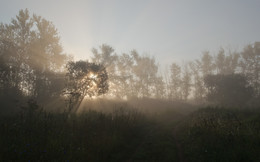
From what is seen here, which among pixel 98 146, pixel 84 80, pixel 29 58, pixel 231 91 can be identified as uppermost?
pixel 29 58

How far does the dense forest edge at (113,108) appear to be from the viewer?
5.32 m

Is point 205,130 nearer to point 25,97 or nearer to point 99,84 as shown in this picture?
point 99,84

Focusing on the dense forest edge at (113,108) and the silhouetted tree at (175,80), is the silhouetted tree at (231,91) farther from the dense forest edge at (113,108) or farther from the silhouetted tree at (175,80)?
the silhouetted tree at (175,80)

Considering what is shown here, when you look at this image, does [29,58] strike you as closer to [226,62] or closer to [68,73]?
[68,73]

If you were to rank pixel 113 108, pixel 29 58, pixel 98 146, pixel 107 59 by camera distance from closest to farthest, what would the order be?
pixel 98 146
pixel 113 108
pixel 29 58
pixel 107 59

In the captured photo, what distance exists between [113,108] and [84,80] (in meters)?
8.38

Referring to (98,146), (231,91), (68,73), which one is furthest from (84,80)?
(231,91)

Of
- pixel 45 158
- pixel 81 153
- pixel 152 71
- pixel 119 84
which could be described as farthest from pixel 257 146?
pixel 152 71

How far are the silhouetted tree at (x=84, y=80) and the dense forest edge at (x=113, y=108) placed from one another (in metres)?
0.13

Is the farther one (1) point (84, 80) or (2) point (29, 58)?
(2) point (29, 58)

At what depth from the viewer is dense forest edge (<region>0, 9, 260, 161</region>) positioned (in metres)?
5.32

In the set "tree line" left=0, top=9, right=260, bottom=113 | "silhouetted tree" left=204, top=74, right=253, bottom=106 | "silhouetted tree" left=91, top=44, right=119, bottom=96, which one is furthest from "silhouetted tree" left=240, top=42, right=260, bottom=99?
"silhouetted tree" left=91, top=44, right=119, bottom=96

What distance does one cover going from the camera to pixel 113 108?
38.3ft

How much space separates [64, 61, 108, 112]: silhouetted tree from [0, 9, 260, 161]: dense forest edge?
13 cm
